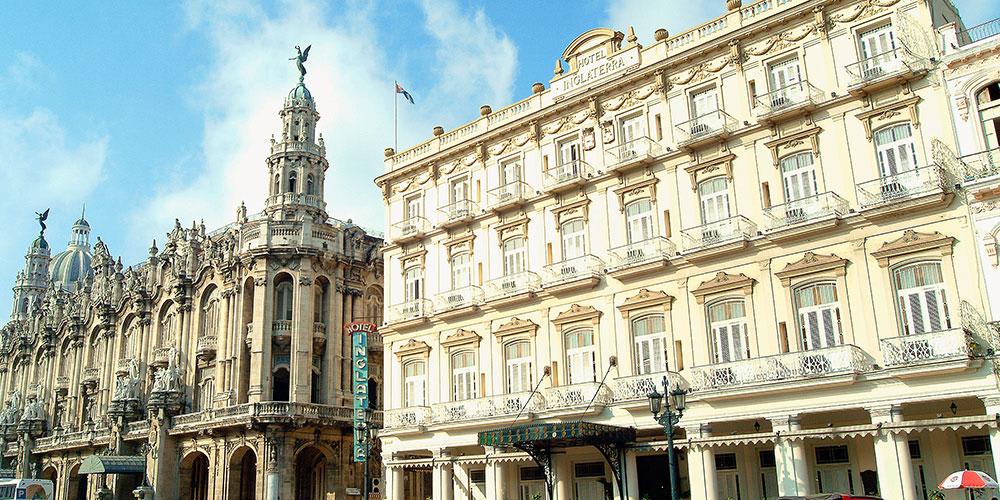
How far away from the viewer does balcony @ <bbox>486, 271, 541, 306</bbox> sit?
101 ft

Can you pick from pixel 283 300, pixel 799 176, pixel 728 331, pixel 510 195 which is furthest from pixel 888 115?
pixel 283 300

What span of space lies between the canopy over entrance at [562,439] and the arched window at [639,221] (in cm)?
641

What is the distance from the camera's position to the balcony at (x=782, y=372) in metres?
23.2

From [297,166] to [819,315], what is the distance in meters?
34.8

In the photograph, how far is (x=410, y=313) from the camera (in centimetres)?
3469

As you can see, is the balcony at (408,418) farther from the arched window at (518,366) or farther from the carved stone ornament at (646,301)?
the carved stone ornament at (646,301)

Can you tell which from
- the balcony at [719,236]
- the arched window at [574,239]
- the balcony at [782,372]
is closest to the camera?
the balcony at [782,372]

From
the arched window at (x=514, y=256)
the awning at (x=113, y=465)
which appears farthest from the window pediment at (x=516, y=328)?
the awning at (x=113, y=465)

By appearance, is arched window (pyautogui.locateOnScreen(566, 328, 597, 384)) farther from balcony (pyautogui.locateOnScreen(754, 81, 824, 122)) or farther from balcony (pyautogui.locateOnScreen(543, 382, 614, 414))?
balcony (pyautogui.locateOnScreen(754, 81, 824, 122))

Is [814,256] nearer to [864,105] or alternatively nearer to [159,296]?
[864,105]

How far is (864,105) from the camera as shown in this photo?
25000mm

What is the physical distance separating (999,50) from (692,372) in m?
11.9

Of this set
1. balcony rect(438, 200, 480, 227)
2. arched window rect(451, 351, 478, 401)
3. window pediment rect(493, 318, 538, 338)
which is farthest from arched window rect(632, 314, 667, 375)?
balcony rect(438, 200, 480, 227)

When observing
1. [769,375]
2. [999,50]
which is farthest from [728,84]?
[769,375]
